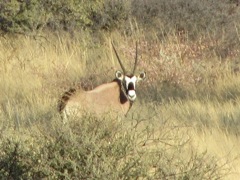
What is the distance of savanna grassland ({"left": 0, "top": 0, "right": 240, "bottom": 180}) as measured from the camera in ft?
19.2

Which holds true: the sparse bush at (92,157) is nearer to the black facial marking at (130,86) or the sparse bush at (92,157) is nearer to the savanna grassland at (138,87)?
the savanna grassland at (138,87)

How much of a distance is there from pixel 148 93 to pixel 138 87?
Result: 15.2 inches

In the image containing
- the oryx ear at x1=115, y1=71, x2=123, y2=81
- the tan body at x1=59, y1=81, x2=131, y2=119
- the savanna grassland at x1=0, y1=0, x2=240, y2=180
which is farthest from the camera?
the oryx ear at x1=115, y1=71, x2=123, y2=81

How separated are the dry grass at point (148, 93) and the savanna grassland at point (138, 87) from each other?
0.05 ft

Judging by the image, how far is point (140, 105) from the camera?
10.7 meters


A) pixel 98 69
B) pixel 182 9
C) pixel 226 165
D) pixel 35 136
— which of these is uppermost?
Answer: pixel 182 9

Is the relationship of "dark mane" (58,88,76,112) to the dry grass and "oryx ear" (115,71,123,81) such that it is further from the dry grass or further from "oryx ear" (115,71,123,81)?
"oryx ear" (115,71,123,81)

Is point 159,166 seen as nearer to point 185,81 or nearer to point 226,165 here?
point 226,165

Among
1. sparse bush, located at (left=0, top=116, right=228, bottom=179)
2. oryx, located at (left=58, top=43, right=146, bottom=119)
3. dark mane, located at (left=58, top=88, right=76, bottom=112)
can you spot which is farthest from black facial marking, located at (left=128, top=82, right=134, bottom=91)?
sparse bush, located at (left=0, top=116, right=228, bottom=179)

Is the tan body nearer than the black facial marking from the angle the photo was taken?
Yes

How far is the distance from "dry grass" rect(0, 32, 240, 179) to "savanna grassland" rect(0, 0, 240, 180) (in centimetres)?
2

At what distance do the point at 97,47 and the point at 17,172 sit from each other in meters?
9.04

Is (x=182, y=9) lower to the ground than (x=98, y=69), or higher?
higher

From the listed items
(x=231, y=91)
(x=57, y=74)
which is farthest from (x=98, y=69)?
(x=231, y=91)
